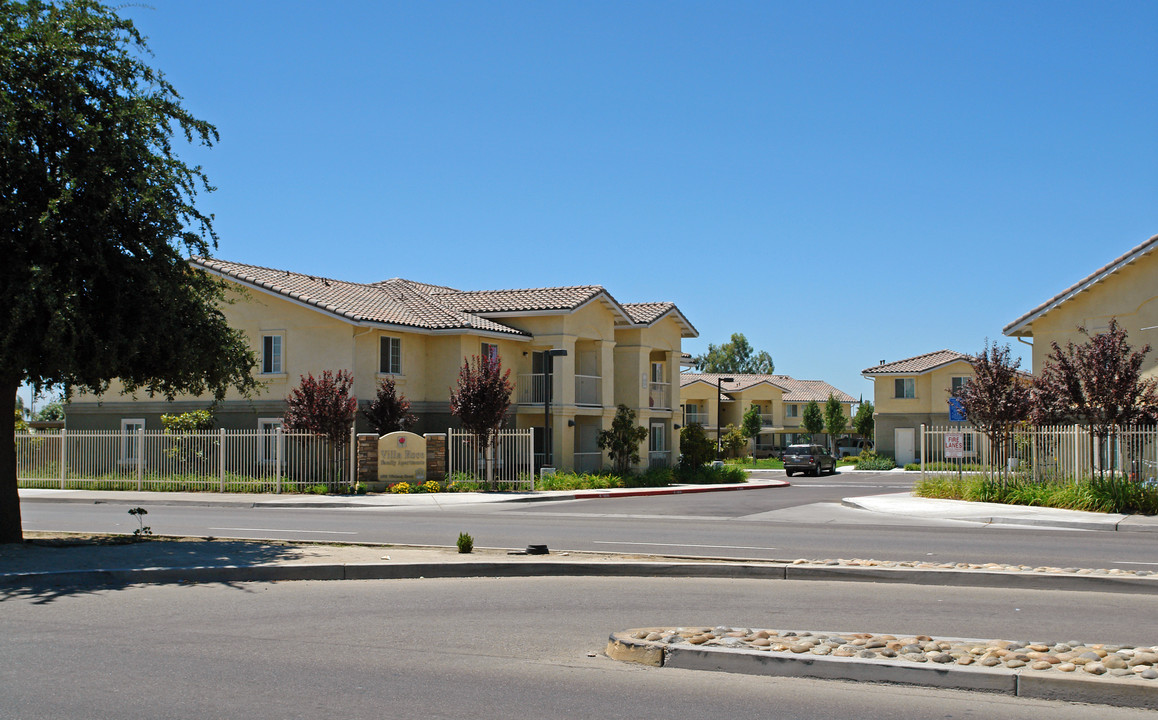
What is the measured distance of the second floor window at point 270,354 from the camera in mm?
34219

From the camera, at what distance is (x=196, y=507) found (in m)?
25.3

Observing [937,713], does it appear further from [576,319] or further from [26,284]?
[576,319]

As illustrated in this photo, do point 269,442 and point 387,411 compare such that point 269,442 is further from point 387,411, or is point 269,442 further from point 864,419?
point 864,419

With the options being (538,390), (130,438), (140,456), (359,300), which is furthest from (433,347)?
(130,438)

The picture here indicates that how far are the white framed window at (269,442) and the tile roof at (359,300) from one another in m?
4.20

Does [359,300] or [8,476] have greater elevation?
[359,300]

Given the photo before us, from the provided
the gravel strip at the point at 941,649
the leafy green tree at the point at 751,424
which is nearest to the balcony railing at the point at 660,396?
the leafy green tree at the point at 751,424

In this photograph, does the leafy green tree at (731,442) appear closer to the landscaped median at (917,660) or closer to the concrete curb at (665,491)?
the concrete curb at (665,491)

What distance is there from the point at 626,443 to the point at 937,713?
31.0 meters

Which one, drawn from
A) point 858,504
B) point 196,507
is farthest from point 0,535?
point 858,504

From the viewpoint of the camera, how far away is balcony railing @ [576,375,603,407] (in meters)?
38.3

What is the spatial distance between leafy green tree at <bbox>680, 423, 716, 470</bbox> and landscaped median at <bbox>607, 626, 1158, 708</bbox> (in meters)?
34.3

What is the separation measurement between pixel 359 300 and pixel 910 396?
36.5 metres

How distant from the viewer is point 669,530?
1847 cm
